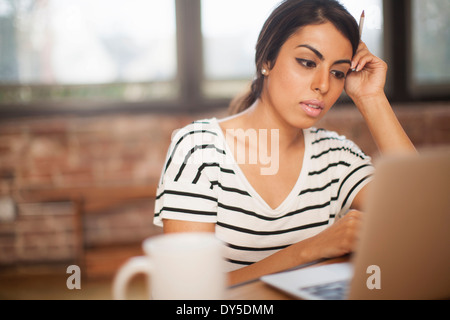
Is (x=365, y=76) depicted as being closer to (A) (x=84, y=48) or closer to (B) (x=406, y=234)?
(B) (x=406, y=234)

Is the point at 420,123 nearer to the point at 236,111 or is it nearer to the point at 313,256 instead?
the point at 236,111

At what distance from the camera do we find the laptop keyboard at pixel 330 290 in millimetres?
A: 509

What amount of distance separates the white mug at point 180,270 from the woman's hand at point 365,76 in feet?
2.44

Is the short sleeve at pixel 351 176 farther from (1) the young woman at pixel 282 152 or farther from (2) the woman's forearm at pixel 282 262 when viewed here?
(2) the woman's forearm at pixel 282 262

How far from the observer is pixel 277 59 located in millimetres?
961

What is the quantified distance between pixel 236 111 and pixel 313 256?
552 mm

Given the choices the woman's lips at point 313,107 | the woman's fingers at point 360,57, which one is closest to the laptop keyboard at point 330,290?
the woman's lips at point 313,107

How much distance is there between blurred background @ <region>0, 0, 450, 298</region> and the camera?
2.32m

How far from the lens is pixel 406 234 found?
41 cm

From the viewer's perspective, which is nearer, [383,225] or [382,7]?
[383,225]

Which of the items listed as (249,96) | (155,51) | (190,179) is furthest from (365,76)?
(155,51)

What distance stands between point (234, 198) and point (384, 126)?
391mm
